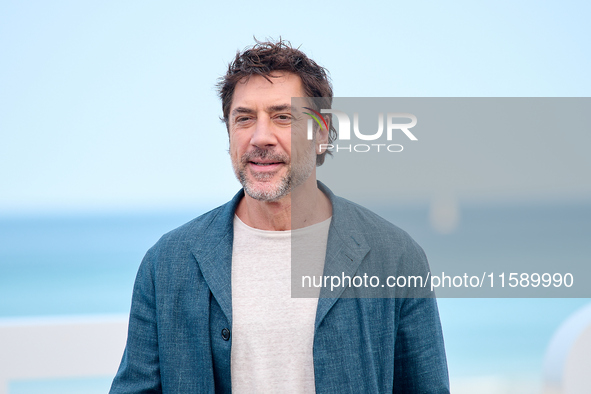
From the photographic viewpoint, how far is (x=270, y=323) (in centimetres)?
152

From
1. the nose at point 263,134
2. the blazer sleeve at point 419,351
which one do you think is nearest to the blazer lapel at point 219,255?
the nose at point 263,134

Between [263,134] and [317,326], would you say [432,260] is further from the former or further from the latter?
[263,134]

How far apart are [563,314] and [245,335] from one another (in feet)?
34.1

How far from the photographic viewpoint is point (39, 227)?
55.9 feet

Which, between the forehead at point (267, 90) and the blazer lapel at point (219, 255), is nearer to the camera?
the blazer lapel at point (219, 255)

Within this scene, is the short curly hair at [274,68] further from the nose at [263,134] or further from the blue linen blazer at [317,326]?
the blue linen blazer at [317,326]

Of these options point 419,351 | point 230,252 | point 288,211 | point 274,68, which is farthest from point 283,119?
point 419,351

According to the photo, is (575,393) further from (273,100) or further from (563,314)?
(563,314)

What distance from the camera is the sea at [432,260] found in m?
4.71

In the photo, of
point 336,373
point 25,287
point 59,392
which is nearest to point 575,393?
point 336,373

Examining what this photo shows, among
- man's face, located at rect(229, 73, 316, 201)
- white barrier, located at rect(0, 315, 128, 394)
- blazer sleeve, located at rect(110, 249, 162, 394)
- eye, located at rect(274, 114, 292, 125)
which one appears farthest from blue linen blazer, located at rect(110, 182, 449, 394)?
white barrier, located at rect(0, 315, 128, 394)
